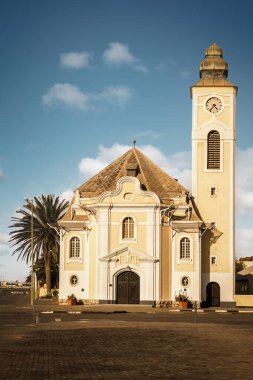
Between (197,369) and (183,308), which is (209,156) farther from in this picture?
(197,369)

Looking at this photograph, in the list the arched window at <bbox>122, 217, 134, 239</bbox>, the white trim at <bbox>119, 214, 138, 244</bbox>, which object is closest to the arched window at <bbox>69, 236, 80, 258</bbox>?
the white trim at <bbox>119, 214, 138, 244</bbox>

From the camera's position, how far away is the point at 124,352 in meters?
20.2

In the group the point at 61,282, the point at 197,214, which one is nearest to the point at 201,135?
the point at 197,214

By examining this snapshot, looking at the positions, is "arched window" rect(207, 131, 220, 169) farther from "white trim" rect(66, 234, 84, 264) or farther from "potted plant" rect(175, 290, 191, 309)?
"white trim" rect(66, 234, 84, 264)

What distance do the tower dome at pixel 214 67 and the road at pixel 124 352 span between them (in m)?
37.0

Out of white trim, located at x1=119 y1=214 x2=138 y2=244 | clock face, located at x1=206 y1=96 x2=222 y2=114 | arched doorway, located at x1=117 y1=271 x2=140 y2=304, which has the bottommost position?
arched doorway, located at x1=117 y1=271 x2=140 y2=304

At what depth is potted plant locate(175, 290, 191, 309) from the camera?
54.7 metres

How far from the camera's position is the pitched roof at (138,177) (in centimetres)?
5988

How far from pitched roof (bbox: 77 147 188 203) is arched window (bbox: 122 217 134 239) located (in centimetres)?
323

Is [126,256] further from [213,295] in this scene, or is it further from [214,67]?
[214,67]

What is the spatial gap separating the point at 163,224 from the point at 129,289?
619 cm

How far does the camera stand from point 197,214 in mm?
60531

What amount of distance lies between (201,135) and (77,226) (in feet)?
45.5

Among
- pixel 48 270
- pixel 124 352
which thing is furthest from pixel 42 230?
pixel 124 352
